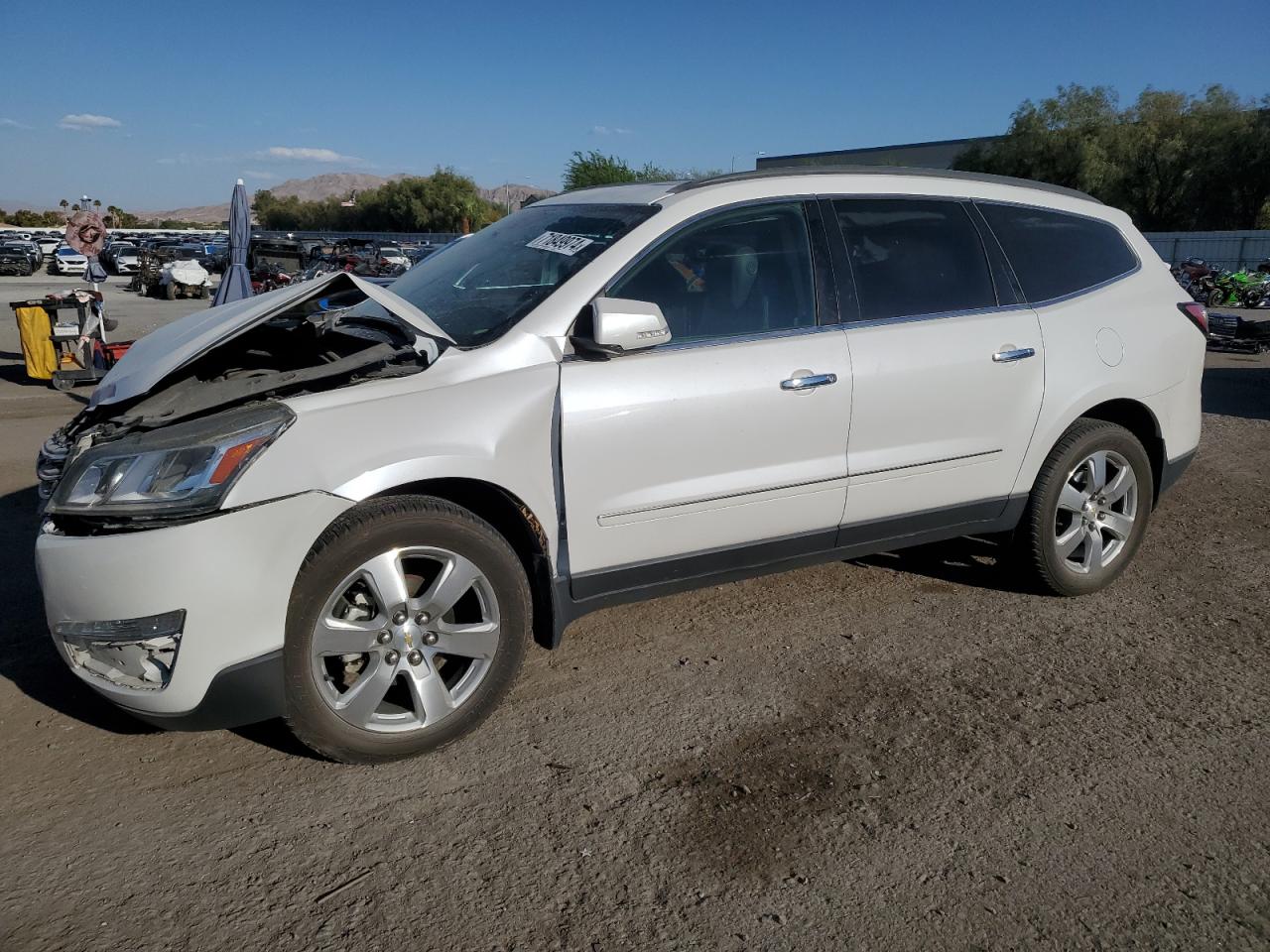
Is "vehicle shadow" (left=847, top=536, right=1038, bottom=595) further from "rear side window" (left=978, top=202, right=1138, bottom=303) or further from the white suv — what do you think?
"rear side window" (left=978, top=202, right=1138, bottom=303)

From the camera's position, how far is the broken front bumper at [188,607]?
8.86 feet

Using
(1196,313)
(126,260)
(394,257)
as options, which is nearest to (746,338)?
(1196,313)

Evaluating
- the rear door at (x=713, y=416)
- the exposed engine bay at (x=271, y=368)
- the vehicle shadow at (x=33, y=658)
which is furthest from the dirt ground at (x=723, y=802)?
the exposed engine bay at (x=271, y=368)

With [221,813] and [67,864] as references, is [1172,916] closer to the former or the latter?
[221,813]

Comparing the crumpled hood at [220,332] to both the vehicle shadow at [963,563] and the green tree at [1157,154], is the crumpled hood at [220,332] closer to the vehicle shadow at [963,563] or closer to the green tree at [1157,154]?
the vehicle shadow at [963,563]

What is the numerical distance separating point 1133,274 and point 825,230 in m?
1.78

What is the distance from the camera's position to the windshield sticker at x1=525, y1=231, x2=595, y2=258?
142 inches

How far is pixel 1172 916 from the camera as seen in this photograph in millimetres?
2443

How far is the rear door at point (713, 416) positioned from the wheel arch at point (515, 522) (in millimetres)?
113

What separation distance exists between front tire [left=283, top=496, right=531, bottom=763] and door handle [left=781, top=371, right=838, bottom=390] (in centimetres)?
120

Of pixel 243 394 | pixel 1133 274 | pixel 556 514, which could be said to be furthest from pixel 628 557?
pixel 1133 274

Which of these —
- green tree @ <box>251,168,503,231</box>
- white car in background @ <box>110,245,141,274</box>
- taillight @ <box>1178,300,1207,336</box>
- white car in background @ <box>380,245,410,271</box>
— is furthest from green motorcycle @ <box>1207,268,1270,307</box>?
green tree @ <box>251,168,503,231</box>

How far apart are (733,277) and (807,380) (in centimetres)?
49

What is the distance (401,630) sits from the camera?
9.95ft
